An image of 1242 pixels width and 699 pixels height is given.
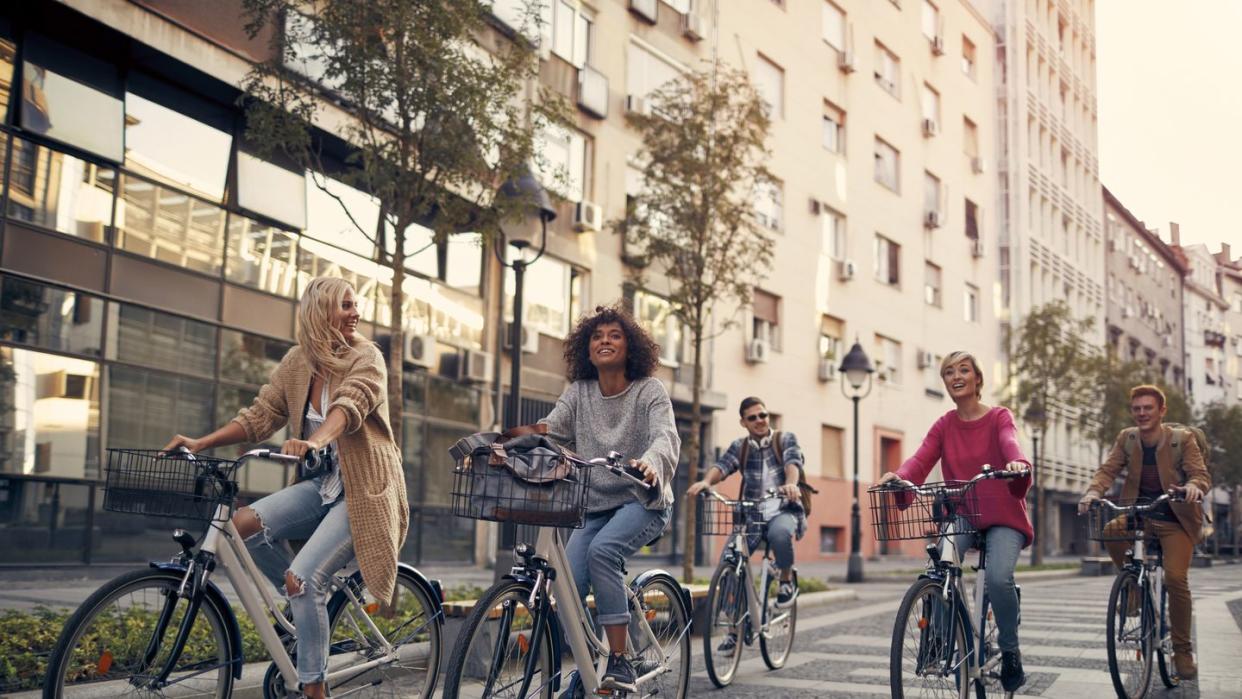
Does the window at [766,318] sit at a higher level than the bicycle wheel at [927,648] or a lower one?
higher

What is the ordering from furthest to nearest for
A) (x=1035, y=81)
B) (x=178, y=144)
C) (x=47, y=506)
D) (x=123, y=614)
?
(x=1035, y=81) < (x=178, y=144) < (x=47, y=506) < (x=123, y=614)

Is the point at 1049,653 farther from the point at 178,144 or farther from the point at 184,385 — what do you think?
the point at 178,144

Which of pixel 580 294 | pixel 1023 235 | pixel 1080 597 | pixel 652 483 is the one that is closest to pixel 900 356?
pixel 1023 235

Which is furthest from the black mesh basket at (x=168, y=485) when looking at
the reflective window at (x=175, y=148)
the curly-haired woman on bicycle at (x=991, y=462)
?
the reflective window at (x=175, y=148)

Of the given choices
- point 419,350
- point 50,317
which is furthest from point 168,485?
point 419,350

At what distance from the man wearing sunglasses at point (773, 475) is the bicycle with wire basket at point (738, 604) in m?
0.08

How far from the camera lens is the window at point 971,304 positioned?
39938mm

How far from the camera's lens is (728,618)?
7.82m

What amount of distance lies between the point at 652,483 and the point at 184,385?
11335 millimetres

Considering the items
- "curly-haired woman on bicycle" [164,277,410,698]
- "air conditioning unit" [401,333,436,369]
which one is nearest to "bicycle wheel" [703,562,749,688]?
"curly-haired woman on bicycle" [164,277,410,698]

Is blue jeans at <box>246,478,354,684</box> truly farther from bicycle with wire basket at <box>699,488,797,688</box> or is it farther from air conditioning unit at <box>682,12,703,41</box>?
air conditioning unit at <box>682,12,703,41</box>

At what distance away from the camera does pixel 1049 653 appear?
30.8 ft

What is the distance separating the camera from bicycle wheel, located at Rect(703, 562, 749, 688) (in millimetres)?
7688

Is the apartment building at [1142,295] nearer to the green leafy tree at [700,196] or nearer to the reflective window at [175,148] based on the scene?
the green leafy tree at [700,196]
